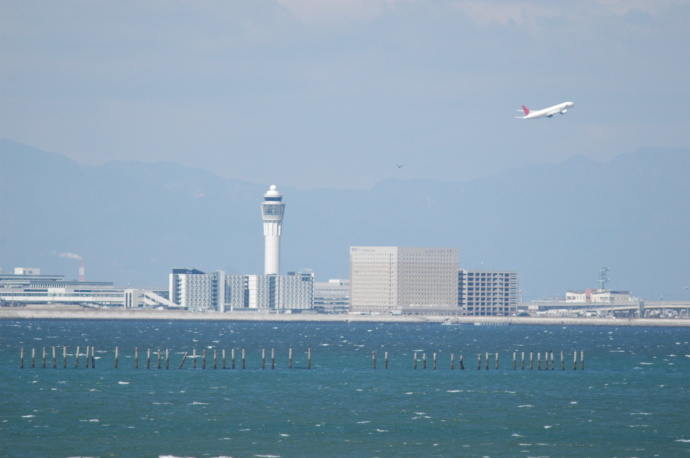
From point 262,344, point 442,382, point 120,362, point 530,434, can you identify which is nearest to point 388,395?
point 442,382

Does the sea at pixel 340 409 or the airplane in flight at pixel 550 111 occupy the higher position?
the airplane in flight at pixel 550 111

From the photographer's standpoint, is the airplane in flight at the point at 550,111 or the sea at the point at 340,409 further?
the airplane in flight at the point at 550,111

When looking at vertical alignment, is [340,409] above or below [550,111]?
below

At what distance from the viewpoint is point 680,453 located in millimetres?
68750

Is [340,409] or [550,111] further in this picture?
[550,111]

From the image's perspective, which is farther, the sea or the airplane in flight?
the airplane in flight

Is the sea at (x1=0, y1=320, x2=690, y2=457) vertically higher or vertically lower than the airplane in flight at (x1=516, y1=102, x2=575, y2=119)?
lower

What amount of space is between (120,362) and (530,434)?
63283mm

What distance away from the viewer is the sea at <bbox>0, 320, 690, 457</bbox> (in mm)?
70562

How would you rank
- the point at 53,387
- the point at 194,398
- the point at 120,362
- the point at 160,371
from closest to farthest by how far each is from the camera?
the point at 194,398 → the point at 53,387 → the point at 160,371 → the point at 120,362

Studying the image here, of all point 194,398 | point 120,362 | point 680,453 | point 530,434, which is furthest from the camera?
point 120,362

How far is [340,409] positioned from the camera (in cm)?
8744

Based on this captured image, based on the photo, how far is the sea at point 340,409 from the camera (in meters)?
70.6

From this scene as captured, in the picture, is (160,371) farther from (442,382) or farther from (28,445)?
(28,445)
